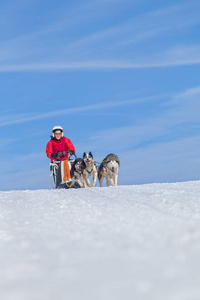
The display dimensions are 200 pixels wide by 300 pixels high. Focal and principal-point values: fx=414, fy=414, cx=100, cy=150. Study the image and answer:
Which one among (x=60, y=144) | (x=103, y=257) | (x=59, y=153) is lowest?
(x=103, y=257)

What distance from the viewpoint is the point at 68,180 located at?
11.7 metres

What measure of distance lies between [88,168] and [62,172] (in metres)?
0.86

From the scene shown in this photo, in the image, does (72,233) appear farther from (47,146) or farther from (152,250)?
(47,146)

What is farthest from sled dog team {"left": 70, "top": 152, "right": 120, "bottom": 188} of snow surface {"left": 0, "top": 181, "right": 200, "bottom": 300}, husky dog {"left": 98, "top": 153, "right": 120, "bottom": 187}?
snow surface {"left": 0, "top": 181, "right": 200, "bottom": 300}

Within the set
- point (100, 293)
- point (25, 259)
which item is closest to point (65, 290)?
point (100, 293)

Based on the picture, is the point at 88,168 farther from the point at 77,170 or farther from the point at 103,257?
the point at 103,257

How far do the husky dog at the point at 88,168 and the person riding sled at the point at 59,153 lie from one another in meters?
0.44

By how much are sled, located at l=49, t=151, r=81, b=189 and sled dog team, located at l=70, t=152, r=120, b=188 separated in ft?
0.46

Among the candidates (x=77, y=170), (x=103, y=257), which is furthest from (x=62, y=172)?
(x=103, y=257)

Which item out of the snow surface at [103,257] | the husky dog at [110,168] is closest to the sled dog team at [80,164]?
the husky dog at [110,168]

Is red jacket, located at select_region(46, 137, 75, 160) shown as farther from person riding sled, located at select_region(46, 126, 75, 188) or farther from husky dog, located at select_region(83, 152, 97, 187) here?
husky dog, located at select_region(83, 152, 97, 187)

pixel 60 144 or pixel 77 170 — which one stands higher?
pixel 60 144

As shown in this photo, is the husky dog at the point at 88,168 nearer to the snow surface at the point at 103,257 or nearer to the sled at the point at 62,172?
the sled at the point at 62,172

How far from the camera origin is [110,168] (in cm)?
1266
